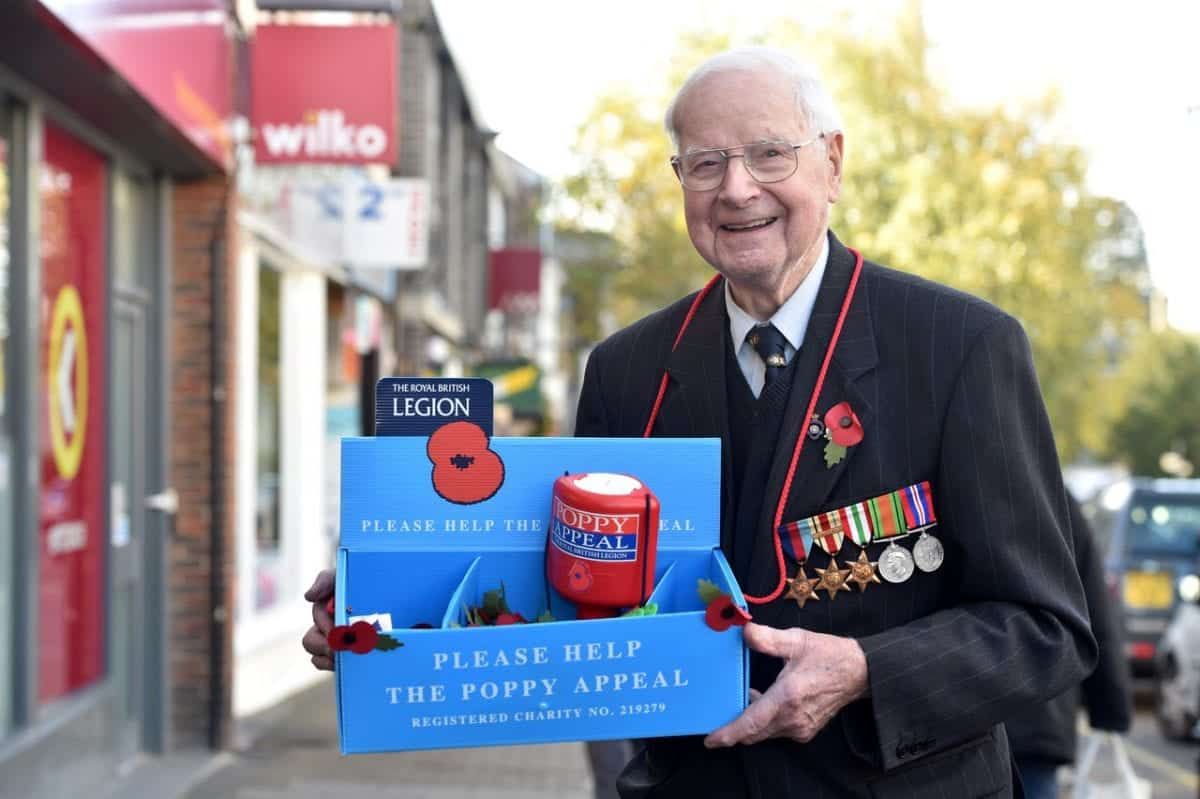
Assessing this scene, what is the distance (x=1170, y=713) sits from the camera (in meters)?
11.1

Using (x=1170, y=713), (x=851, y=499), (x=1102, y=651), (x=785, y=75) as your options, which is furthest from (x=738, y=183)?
(x=1170, y=713)

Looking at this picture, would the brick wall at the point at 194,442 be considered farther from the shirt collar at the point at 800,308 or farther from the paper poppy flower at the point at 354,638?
the paper poppy flower at the point at 354,638

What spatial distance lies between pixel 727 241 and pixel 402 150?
16619 mm

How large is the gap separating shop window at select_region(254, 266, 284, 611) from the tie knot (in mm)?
9737

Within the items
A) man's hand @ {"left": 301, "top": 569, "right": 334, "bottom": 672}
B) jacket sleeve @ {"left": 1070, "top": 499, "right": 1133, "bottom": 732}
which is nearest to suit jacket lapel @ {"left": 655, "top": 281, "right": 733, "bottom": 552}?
man's hand @ {"left": 301, "top": 569, "right": 334, "bottom": 672}

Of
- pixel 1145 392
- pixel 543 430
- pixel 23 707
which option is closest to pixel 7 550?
pixel 23 707

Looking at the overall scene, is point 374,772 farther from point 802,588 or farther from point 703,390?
point 802,588

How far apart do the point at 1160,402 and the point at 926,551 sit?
46.4 m

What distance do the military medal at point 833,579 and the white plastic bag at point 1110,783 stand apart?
10.6 ft

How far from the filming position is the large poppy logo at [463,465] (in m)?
2.24

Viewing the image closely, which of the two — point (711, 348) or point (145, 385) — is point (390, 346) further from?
point (711, 348)

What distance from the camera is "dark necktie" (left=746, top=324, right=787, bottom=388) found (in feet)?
8.46

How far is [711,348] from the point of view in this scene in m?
2.67

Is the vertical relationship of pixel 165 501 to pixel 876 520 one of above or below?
below
